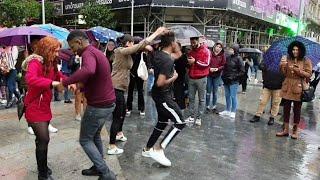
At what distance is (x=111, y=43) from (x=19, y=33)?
62.7 inches

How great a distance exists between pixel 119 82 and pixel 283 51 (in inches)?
129

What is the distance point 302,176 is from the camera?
5.34 metres

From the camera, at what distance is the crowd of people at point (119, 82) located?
423 centimetres

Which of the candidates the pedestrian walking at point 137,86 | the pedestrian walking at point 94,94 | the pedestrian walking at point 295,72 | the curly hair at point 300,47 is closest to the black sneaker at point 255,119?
the pedestrian walking at point 295,72

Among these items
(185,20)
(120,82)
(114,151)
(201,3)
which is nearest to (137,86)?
(120,82)

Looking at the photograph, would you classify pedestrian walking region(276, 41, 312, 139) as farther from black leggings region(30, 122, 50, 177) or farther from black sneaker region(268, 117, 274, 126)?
black leggings region(30, 122, 50, 177)

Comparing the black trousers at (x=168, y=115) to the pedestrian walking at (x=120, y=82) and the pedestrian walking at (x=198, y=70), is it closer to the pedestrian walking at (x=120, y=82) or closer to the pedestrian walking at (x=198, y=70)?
the pedestrian walking at (x=120, y=82)

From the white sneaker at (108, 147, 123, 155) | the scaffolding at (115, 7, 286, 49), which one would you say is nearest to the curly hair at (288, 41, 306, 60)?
the white sneaker at (108, 147, 123, 155)

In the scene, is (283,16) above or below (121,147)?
above

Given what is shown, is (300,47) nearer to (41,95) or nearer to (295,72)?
(295,72)

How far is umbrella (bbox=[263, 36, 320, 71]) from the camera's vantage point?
7.11 metres

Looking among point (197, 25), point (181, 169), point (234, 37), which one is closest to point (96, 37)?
point (181, 169)

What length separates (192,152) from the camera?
6039mm

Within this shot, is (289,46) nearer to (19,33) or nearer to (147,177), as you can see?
(147,177)
